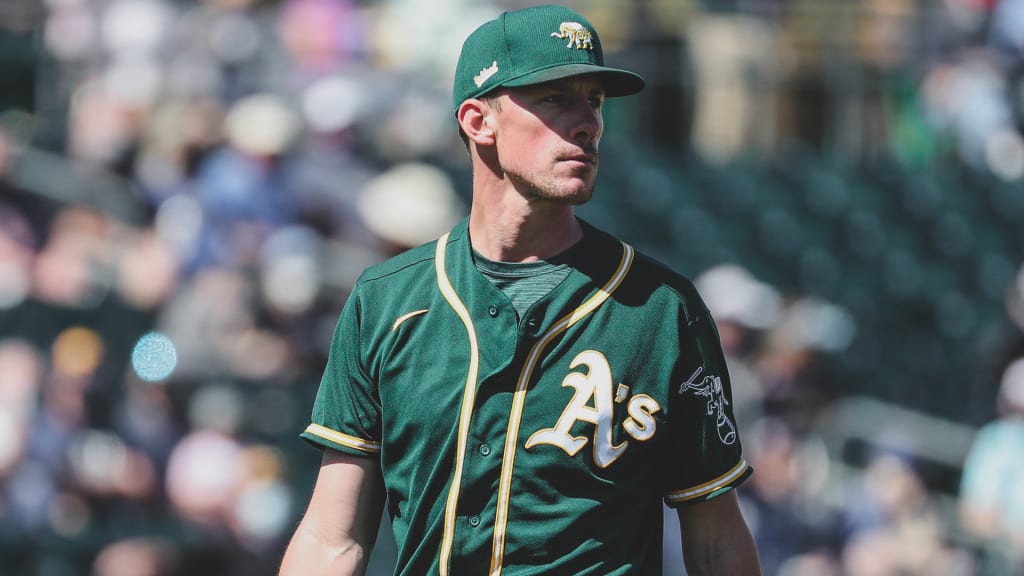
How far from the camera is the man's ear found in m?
3.71

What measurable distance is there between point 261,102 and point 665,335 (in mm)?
6166

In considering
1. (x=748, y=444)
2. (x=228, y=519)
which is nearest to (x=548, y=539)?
(x=228, y=519)

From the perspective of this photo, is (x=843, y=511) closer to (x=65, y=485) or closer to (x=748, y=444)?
(x=748, y=444)

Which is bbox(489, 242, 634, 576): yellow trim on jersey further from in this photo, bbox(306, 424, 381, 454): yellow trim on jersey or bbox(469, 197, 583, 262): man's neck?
bbox(306, 424, 381, 454): yellow trim on jersey

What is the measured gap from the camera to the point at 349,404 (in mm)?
3738

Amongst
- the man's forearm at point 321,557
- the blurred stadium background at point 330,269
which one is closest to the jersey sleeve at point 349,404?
the man's forearm at point 321,557

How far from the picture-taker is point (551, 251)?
3.76m

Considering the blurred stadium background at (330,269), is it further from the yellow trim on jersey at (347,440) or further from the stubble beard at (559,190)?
the stubble beard at (559,190)

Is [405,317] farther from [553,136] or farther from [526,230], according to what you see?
[553,136]

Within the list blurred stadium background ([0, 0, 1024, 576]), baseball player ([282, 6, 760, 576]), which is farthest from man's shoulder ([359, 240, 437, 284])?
blurred stadium background ([0, 0, 1024, 576])

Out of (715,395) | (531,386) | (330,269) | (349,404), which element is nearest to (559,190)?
(531,386)

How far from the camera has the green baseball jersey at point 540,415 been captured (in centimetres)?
357

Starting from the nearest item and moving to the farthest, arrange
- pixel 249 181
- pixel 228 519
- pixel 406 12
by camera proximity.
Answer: pixel 228 519 → pixel 249 181 → pixel 406 12

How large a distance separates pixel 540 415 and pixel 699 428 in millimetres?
351
